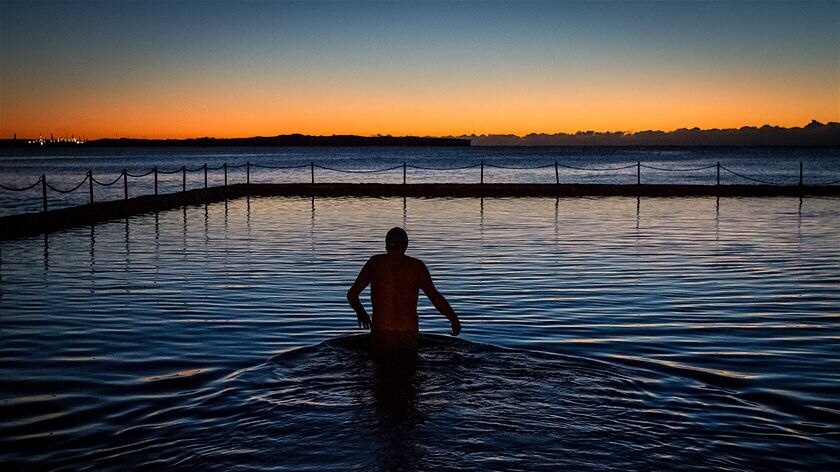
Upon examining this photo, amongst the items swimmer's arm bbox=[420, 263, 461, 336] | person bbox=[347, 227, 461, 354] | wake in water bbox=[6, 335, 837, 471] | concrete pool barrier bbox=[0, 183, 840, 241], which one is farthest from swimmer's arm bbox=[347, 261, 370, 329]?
concrete pool barrier bbox=[0, 183, 840, 241]

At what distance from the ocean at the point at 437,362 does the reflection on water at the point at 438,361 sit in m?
0.03

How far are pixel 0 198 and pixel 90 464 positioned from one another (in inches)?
1509

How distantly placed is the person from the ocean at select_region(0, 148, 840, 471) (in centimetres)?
33

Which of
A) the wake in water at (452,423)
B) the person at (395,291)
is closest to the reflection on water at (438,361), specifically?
the wake in water at (452,423)

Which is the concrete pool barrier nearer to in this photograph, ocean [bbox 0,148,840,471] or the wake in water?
ocean [bbox 0,148,840,471]

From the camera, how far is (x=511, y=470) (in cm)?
521

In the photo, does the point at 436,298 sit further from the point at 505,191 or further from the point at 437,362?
the point at 505,191

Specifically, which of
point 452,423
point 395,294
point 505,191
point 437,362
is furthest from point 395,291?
point 505,191

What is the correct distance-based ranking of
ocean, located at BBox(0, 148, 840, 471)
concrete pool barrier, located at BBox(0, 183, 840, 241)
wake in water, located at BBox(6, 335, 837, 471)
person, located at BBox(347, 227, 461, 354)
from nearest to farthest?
wake in water, located at BBox(6, 335, 837, 471)
ocean, located at BBox(0, 148, 840, 471)
person, located at BBox(347, 227, 461, 354)
concrete pool barrier, located at BBox(0, 183, 840, 241)

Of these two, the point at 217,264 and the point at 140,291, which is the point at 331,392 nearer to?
the point at 140,291

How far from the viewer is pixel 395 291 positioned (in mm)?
7801

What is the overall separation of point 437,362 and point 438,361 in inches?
1.6

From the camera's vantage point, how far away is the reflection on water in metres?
5.72

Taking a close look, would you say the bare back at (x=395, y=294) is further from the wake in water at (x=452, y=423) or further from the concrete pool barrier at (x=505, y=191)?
the concrete pool barrier at (x=505, y=191)
